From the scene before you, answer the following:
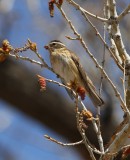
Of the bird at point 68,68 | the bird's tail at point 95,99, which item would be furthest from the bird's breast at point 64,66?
the bird's tail at point 95,99

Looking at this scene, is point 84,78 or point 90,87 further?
point 84,78

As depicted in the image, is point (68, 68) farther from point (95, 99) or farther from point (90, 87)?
point (95, 99)

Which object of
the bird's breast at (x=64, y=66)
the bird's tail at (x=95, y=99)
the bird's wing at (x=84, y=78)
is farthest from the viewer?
the bird's breast at (x=64, y=66)

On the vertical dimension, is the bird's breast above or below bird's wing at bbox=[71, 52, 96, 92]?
above

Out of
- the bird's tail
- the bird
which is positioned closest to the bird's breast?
the bird

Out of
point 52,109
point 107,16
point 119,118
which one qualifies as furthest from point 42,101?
point 107,16

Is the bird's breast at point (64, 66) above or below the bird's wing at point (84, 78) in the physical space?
above

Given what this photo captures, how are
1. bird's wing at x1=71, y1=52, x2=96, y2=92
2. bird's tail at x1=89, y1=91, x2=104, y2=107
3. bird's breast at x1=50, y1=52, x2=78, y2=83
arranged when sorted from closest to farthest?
bird's tail at x1=89, y1=91, x2=104, y2=107 < bird's wing at x1=71, y1=52, x2=96, y2=92 < bird's breast at x1=50, y1=52, x2=78, y2=83

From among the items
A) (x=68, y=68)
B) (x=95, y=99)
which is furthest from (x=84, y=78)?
(x=95, y=99)

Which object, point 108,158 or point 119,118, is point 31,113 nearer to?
point 119,118

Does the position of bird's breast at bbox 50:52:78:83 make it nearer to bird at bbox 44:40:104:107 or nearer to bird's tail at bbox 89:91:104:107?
bird at bbox 44:40:104:107

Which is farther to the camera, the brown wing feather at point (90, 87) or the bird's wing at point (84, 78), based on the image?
the bird's wing at point (84, 78)

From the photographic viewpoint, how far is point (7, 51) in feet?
9.59

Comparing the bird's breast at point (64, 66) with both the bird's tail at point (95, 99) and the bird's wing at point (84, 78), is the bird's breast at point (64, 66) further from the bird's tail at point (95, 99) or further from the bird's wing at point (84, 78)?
the bird's tail at point (95, 99)
